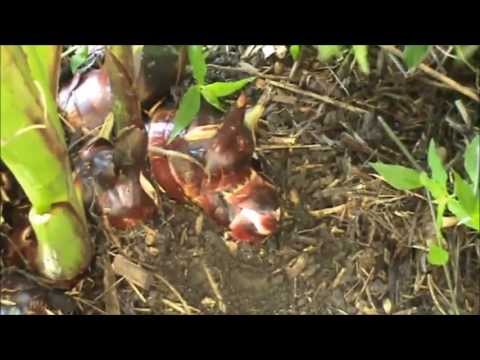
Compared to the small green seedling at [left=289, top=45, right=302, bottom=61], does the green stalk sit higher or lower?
lower

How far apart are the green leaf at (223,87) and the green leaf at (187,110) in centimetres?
1

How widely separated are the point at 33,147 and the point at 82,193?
0.07 meters

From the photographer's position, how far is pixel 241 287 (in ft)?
2.81

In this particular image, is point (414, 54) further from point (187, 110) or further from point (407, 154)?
point (187, 110)

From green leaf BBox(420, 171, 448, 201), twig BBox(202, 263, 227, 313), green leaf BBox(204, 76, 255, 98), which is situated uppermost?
green leaf BBox(204, 76, 255, 98)

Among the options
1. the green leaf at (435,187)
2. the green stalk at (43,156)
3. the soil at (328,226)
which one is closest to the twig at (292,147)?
the soil at (328,226)

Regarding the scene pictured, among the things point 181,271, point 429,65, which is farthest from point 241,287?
point 429,65

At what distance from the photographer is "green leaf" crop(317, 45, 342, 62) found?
82 cm

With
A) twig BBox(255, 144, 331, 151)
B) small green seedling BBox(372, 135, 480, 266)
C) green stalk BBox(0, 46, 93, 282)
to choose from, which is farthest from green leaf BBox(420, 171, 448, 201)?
green stalk BBox(0, 46, 93, 282)

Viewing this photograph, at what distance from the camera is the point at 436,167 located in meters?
0.80

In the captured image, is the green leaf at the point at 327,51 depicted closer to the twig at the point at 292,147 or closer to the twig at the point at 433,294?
the twig at the point at 292,147

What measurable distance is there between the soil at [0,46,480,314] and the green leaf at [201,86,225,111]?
0.9 inches

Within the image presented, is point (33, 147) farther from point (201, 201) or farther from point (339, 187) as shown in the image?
point (339, 187)

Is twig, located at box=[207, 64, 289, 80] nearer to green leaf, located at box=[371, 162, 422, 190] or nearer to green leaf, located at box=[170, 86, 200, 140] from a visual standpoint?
green leaf, located at box=[170, 86, 200, 140]
